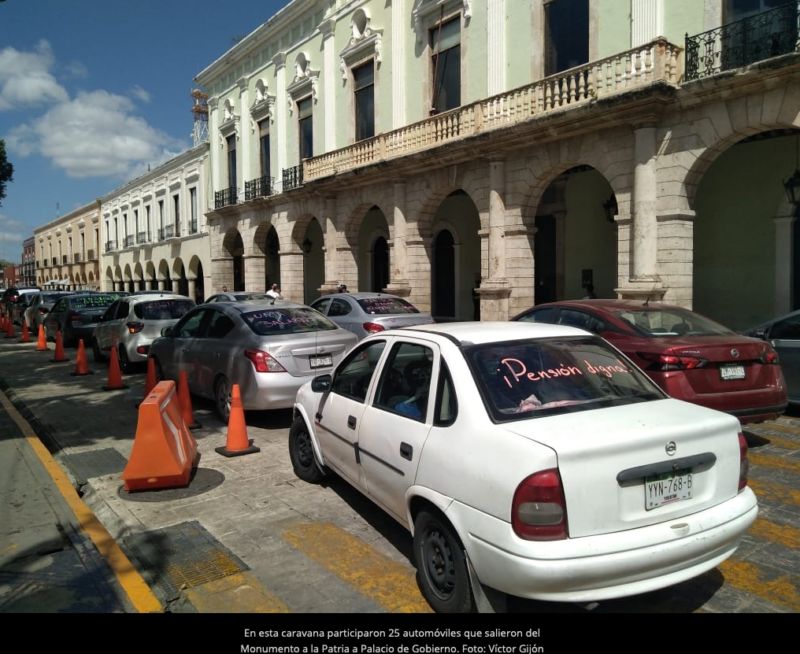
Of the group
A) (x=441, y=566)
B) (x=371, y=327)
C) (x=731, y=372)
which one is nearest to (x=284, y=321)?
(x=371, y=327)

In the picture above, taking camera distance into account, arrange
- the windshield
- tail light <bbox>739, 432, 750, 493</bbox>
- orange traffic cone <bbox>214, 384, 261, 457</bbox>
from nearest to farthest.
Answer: tail light <bbox>739, 432, 750, 493</bbox>, orange traffic cone <bbox>214, 384, 261, 457</bbox>, the windshield

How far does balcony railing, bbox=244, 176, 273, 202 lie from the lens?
27500 mm

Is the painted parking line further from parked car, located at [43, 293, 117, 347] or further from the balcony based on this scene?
the balcony

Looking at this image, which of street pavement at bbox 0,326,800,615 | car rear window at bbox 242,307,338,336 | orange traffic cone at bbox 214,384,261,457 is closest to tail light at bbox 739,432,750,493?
street pavement at bbox 0,326,800,615

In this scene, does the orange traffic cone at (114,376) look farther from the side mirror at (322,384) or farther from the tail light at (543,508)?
the tail light at (543,508)

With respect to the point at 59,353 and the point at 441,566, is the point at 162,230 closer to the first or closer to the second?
the point at 59,353

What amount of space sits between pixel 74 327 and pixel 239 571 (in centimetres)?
1561

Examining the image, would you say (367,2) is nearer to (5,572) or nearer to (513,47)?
(513,47)

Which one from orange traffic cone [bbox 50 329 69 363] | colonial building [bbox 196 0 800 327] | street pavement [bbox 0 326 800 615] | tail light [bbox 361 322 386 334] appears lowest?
street pavement [bbox 0 326 800 615]

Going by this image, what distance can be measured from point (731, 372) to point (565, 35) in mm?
11620

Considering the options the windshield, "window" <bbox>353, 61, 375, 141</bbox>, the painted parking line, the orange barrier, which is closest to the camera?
→ the painted parking line

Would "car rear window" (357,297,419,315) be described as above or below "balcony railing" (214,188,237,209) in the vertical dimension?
below

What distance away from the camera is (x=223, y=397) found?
8.20 m

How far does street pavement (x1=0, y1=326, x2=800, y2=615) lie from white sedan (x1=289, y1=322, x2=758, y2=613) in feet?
1.68
